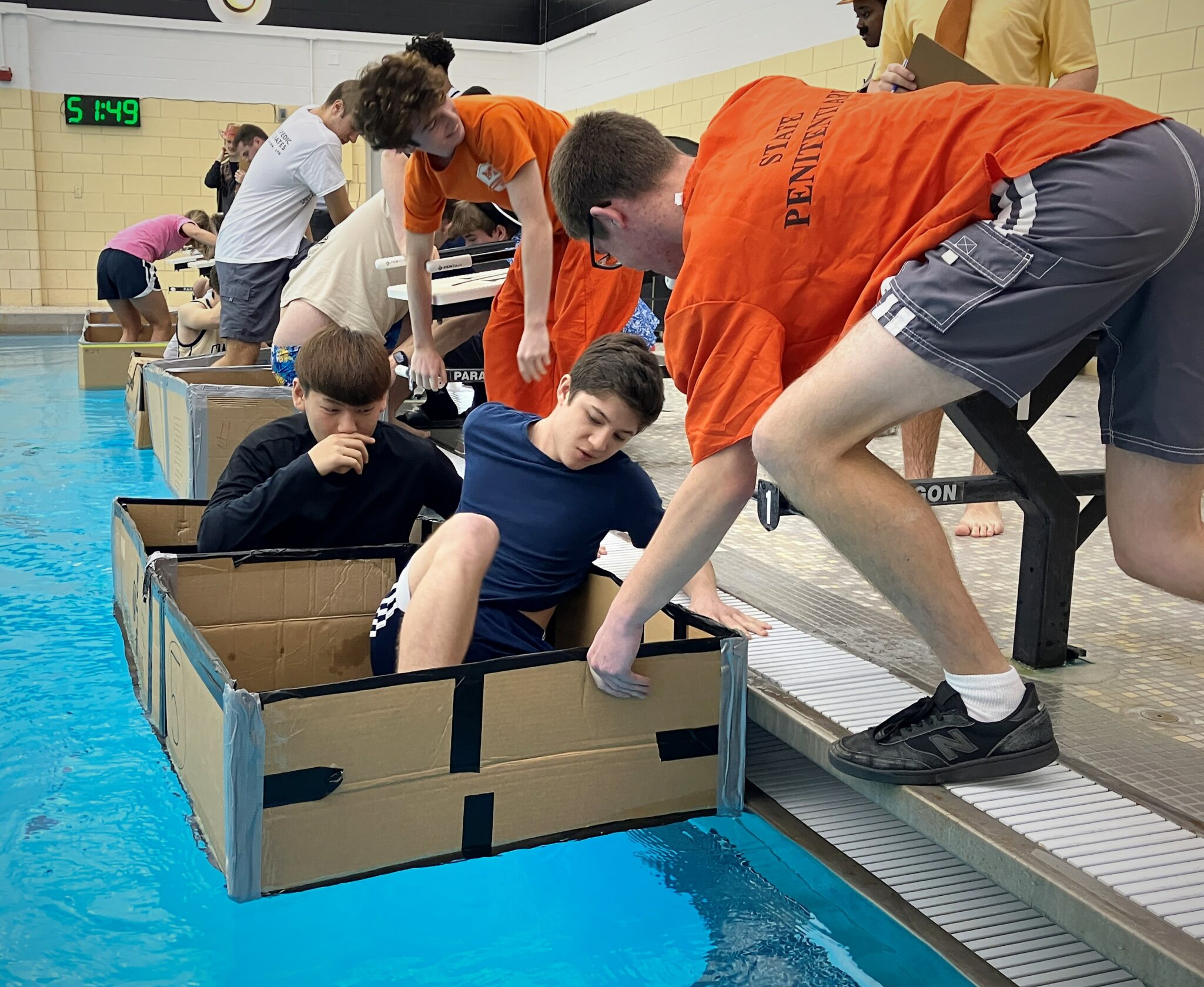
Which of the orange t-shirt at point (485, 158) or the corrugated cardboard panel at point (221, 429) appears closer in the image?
the orange t-shirt at point (485, 158)

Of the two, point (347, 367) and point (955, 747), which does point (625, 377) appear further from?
point (955, 747)

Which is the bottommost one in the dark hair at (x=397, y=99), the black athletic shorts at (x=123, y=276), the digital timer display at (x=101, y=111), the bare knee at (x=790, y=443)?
the bare knee at (x=790, y=443)

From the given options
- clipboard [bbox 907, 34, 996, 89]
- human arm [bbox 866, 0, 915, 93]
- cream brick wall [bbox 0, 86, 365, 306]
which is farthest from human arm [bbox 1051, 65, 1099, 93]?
cream brick wall [bbox 0, 86, 365, 306]

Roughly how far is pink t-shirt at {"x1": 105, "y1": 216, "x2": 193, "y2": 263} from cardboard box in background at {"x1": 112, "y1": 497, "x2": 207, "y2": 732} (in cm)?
509

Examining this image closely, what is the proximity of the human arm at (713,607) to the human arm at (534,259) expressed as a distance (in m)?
0.73

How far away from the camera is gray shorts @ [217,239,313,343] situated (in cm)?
445

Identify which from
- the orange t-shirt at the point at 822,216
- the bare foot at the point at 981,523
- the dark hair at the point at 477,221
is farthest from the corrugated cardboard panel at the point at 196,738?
the dark hair at the point at 477,221

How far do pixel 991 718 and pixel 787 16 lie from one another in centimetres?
866

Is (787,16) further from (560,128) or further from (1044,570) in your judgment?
(1044,570)

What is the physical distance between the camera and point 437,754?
1466mm

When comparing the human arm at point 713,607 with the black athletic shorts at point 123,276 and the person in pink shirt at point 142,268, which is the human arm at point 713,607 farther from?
the black athletic shorts at point 123,276

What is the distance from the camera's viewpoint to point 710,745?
1.67m

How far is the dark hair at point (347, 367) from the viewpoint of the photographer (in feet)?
7.11

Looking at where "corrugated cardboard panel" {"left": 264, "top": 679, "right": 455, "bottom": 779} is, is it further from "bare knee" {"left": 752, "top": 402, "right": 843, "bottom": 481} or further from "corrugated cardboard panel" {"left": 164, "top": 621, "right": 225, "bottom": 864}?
"bare knee" {"left": 752, "top": 402, "right": 843, "bottom": 481}
